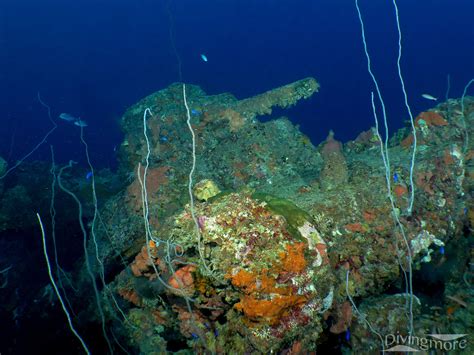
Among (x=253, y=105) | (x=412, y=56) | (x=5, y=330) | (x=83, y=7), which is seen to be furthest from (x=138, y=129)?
(x=83, y=7)

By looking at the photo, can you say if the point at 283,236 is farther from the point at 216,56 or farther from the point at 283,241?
the point at 216,56

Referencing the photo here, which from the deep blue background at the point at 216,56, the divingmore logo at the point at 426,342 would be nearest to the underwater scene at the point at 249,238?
the divingmore logo at the point at 426,342

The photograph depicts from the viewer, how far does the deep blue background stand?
58438 mm

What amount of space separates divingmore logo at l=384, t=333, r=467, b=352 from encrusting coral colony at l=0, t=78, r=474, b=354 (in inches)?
3.2

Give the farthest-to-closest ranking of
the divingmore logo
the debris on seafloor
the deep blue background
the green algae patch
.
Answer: the deep blue background, the green algae patch, the divingmore logo, the debris on seafloor

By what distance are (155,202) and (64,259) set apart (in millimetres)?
5131

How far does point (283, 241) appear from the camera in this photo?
273 cm

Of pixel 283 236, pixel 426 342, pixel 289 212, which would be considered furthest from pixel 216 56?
pixel 426 342

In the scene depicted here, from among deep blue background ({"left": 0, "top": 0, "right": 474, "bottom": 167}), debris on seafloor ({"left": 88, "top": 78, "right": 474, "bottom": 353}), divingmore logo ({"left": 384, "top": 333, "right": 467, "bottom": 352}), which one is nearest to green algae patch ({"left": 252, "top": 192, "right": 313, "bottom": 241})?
debris on seafloor ({"left": 88, "top": 78, "right": 474, "bottom": 353})

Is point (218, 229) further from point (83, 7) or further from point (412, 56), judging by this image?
point (83, 7)

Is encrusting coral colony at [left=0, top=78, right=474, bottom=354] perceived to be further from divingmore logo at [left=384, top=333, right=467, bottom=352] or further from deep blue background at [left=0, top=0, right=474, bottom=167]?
deep blue background at [left=0, top=0, right=474, bottom=167]

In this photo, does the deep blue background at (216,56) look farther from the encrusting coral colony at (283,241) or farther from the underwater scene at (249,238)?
the encrusting coral colony at (283,241)

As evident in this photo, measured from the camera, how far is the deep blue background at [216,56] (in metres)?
58.4

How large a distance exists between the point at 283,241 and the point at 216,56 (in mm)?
104415
